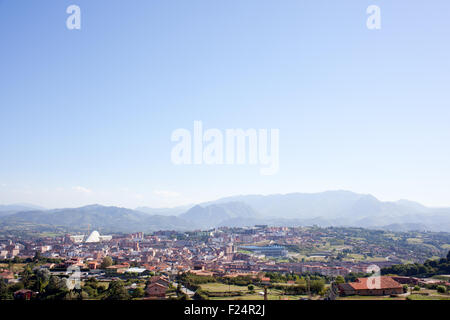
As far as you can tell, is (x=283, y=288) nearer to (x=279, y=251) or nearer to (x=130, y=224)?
(x=279, y=251)

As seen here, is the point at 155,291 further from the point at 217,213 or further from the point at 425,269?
the point at 217,213

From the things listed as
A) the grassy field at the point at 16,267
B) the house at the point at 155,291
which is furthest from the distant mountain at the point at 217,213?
the house at the point at 155,291

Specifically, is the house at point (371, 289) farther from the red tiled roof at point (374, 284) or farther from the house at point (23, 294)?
the house at point (23, 294)

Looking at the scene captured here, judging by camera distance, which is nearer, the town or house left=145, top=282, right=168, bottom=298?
the town

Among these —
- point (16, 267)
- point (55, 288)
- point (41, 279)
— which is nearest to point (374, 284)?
point (55, 288)

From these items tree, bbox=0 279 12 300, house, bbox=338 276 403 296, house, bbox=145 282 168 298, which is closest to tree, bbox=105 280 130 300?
house, bbox=145 282 168 298

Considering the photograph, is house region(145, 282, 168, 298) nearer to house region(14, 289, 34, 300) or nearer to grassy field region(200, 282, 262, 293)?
grassy field region(200, 282, 262, 293)

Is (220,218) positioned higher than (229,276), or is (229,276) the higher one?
(229,276)
